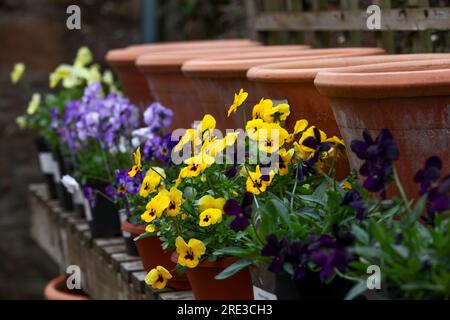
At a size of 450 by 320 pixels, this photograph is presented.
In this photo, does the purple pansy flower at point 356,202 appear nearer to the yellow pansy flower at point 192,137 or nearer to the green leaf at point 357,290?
the green leaf at point 357,290

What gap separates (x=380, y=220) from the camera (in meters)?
1.93

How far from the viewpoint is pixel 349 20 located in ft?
12.3

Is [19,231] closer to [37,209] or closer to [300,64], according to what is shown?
[37,209]

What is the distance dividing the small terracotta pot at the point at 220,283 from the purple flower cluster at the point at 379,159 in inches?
21.8

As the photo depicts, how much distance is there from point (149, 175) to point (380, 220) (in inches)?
24.7

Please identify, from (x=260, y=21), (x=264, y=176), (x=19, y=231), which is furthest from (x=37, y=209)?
(x=264, y=176)

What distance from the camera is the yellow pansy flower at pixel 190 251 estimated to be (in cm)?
226

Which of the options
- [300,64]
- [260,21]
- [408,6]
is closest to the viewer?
[300,64]

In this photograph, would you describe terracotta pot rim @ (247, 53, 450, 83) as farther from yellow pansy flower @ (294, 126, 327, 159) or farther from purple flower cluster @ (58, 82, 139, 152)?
purple flower cluster @ (58, 82, 139, 152)

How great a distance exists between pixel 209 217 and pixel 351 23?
5.73ft

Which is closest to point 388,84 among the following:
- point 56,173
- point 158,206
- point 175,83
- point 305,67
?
point 158,206

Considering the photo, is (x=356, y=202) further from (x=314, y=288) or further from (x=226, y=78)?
(x=226, y=78)

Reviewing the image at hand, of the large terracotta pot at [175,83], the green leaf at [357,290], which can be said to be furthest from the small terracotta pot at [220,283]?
the large terracotta pot at [175,83]

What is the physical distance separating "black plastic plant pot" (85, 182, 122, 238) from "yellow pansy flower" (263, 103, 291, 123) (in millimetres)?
1253
